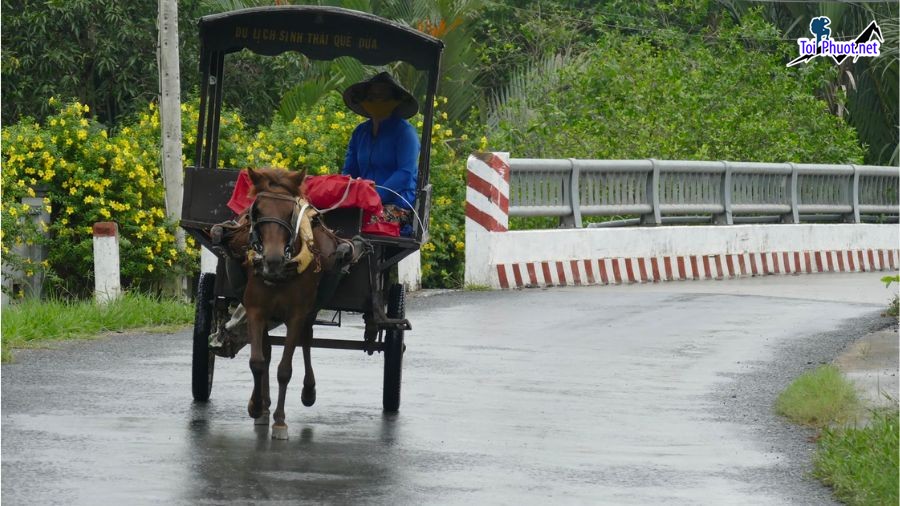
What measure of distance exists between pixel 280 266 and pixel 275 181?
58 cm

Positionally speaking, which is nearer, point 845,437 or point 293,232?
point 293,232

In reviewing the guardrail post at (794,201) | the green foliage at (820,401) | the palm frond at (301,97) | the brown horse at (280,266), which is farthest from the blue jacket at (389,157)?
the guardrail post at (794,201)

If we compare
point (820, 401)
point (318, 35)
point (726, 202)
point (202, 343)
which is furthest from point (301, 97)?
point (820, 401)

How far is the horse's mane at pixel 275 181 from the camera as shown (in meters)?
9.52

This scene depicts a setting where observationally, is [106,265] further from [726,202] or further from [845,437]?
[726,202]

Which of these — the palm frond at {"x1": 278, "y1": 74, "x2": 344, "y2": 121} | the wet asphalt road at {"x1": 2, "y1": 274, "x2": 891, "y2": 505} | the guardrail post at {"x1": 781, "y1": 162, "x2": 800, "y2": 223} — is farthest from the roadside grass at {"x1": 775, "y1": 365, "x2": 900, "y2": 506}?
the palm frond at {"x1": 278, "y1": 74, "x2": 344, "y2": 121}

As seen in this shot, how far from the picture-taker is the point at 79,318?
1477 cm

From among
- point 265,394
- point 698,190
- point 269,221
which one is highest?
point 698,190

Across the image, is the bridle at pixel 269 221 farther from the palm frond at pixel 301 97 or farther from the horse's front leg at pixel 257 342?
the palm frond at pixel 301 97

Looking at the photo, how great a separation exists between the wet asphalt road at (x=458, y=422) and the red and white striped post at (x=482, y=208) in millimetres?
2887

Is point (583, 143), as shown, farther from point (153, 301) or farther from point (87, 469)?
point (87, 469)

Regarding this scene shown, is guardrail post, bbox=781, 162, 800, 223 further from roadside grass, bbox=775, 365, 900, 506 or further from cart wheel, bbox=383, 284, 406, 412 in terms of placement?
cart wheel, bbox=383, 284, 406, 412

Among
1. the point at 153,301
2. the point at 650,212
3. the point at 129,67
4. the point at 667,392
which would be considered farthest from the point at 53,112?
the point at 667,392

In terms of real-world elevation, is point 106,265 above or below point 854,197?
below
